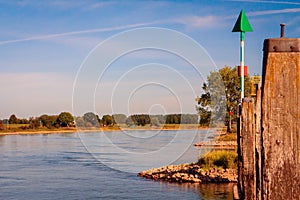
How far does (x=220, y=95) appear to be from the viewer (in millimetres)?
53906

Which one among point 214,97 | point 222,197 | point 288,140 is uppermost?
point 214,97

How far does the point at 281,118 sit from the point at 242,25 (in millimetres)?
11603

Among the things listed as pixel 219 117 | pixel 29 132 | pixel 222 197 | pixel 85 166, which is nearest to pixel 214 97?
pixel 219 117

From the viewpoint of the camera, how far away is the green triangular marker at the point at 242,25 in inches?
538

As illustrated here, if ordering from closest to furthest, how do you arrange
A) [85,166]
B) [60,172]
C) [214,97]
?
1. [60,172]
2. [85,166]
3. [214,97]

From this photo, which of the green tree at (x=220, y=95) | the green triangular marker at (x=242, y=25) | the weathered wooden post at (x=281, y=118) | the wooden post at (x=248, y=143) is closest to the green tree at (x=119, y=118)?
the green tree at (x=220, y=95)

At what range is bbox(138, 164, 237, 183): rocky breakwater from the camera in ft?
79.2

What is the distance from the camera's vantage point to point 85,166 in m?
32.3

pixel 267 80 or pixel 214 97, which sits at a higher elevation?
pixel 214 97

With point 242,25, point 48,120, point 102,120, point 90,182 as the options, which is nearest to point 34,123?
point 48,120

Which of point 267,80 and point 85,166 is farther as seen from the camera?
point 85,166

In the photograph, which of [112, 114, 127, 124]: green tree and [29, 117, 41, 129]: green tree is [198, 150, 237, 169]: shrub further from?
[29, 117, 41, 129]: green tree

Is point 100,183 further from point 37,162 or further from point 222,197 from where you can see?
point 37,162

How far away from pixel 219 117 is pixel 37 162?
2688 cm
